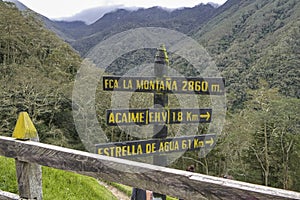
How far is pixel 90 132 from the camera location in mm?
15586

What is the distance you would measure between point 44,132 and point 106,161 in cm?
1549

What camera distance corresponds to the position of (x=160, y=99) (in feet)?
9.24

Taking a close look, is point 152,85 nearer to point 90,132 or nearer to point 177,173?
point 177,173

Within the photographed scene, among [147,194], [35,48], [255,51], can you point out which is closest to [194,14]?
[255,51]

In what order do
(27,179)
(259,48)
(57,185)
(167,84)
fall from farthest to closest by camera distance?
(259,48) → (57,185) → (167,84) → (27,179)

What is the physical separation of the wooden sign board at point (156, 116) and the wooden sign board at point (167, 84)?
0.18 metres

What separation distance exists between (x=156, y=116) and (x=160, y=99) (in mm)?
185

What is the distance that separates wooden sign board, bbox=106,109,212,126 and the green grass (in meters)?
1.82

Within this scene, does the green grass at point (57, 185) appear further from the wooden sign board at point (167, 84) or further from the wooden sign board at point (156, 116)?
the wooden sign board at point (167, 84)

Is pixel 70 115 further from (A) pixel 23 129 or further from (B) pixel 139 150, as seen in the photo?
(A) pixel 23 129

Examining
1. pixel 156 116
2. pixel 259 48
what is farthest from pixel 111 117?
pixel 259 48

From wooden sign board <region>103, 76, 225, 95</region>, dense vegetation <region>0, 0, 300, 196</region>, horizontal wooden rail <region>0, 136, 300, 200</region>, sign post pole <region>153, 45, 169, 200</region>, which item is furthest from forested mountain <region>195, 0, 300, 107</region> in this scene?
horizontal wooden rail <region>0, 136, 300, 200</region>

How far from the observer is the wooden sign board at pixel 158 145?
94.7 inches

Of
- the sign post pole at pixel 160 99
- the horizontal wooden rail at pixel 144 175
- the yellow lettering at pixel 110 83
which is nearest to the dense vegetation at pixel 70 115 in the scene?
the sign post pole at pixel 160 99
